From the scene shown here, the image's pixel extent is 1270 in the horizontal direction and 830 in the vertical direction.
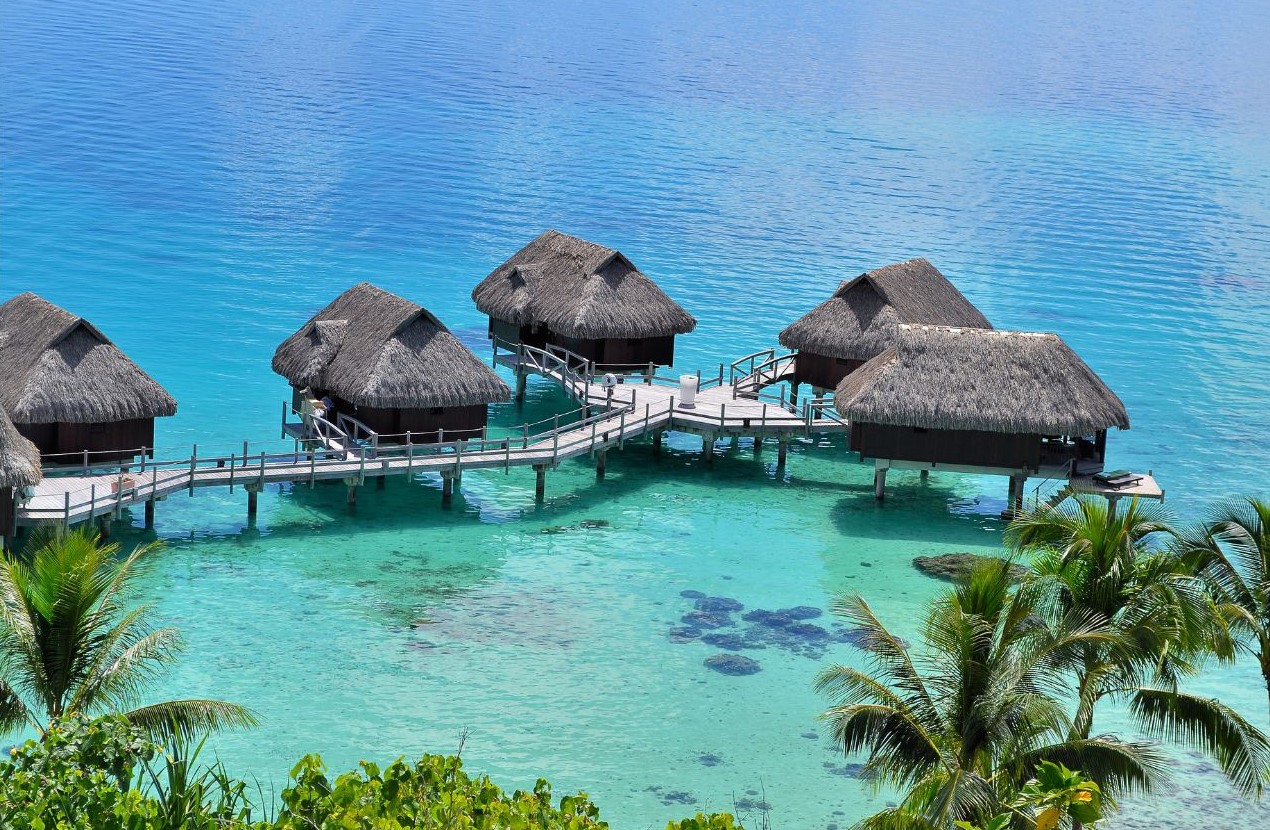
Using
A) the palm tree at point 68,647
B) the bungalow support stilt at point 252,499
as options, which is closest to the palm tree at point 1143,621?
the palm tree at point 68,647

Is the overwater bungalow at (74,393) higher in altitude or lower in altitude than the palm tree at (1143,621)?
higher

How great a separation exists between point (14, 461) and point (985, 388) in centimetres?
1971

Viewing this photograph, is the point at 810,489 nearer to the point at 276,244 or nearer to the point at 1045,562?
the point at 1045,562

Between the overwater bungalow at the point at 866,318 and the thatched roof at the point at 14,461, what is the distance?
63.9 feet

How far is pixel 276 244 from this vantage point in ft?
237

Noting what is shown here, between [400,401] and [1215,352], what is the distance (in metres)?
34.3

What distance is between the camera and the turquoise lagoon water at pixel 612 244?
28.8 m

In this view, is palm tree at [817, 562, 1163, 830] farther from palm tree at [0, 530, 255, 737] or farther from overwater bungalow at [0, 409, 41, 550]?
overwater bungalow at [0, 409, 41, 550]

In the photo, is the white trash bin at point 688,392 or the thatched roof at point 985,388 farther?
the white trash bin at point 688,392

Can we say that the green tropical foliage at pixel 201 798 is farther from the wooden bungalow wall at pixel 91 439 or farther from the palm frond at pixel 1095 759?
the wooden bungalow wall at pixel 91 439

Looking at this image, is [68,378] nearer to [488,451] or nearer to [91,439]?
[91,439]

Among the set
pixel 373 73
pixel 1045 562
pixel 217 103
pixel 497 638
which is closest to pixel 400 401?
pixel 497 638

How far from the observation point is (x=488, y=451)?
125 feet

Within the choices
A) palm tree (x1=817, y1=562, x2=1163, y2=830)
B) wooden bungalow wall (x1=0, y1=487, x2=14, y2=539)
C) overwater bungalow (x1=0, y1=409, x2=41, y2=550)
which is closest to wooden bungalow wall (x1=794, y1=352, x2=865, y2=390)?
overwater bungalow (x1=0, y1=409, x2=41, y2=550)
